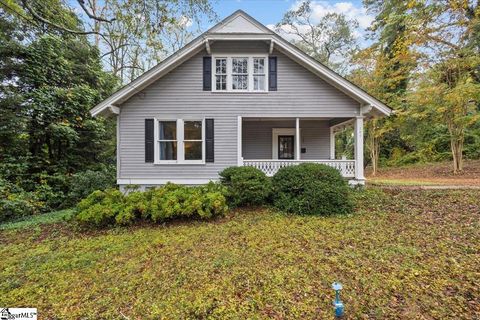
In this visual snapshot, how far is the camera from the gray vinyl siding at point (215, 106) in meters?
8.98

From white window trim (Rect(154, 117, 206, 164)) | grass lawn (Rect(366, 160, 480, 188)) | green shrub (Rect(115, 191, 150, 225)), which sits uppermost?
white window trim (Rect(154, 117, 206, 164))

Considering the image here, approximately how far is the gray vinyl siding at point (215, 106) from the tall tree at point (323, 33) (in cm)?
1585

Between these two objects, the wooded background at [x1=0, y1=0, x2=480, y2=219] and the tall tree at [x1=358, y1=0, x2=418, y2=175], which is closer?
the wooded background at [x1=0, y1=0, x2=480, y2=219]

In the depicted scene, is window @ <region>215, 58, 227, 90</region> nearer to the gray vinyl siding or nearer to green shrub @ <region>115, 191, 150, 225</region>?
the gray vinyl siding

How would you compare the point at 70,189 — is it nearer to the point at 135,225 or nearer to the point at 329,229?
the point at 135,225

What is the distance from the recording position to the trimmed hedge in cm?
579

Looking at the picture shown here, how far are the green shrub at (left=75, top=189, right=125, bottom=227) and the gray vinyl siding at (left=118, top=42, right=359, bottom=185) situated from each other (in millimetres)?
2595

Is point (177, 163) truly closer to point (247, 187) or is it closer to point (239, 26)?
point (247, 187)

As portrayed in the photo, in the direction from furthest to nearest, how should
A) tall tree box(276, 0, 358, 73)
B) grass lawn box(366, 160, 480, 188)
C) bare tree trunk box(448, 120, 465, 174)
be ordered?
tall tree box(276, 0, 358, 73)
bare tree trunk box(448, 120, 465, 174)
grass lawn box(366, 160, 480, 188)

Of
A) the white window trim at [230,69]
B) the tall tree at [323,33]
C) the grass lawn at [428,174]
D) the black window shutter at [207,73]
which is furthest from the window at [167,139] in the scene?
the tall tree at [323,33]

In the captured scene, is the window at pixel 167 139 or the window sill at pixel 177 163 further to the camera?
the window at pixel 167 139

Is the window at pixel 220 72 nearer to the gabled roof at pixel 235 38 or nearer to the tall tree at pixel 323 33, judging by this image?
the gabled roof at pixel 235 38

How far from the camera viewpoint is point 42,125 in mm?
10305

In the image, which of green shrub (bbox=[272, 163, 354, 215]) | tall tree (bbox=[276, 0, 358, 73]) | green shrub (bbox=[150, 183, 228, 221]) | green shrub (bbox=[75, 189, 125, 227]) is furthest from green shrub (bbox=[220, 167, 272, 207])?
tall tree (bbox=[276, 0, 358, 73])
